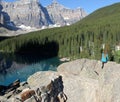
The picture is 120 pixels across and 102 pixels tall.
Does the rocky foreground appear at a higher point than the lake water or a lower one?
higher

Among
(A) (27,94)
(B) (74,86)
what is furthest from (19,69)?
(A) (27,94)

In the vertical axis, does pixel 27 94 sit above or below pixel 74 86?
above

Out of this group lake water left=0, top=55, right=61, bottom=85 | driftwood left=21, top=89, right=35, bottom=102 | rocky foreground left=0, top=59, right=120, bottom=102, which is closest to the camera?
driftwood left=21, top=89, right=35, bottom=102

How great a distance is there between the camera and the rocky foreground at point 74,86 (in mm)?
29859

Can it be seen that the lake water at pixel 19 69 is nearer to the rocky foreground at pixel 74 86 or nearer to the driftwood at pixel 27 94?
the rocky foreground at pixel 74 86

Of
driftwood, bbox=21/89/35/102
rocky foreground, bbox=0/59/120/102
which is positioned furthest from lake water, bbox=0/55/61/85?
driftwood, bbox=21/89/35/102

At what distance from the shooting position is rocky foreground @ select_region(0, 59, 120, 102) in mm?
29859

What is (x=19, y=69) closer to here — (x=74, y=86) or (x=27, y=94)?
(x=74, y=86)

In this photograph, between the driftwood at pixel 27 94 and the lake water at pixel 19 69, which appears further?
the lake water at pixel 19 69

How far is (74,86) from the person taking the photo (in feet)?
110

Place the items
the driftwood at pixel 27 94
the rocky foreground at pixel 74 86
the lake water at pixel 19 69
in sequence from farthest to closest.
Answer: the lake water at pixel 19 69 < the rocky foreground at pixel 74 86 < the driftwood at pixel 27 94

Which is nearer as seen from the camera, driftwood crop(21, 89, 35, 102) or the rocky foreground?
driftwood crop(21, 89, 35, 102)

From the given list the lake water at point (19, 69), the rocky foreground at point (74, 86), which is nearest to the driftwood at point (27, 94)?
the rocky foreground at point (74, 86)

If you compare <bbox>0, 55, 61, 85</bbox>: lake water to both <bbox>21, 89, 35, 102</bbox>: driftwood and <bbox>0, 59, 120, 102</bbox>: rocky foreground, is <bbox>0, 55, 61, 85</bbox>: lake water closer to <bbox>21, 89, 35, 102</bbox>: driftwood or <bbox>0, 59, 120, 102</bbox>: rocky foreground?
<bbox>0, 59, 120, 102</bbox>: rocky foreground
